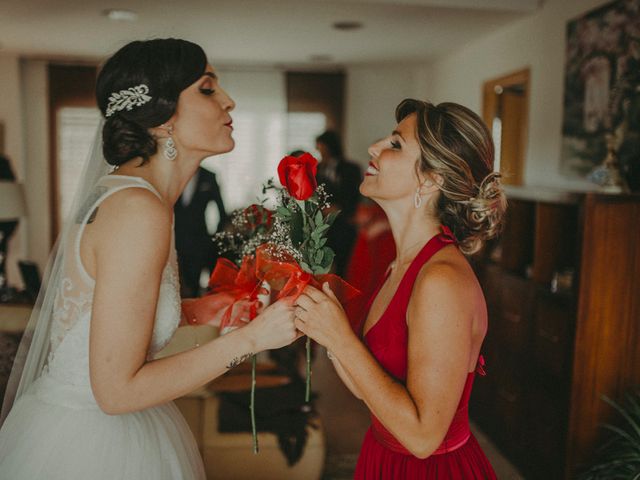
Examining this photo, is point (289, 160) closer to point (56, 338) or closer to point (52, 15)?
point (56, 338)

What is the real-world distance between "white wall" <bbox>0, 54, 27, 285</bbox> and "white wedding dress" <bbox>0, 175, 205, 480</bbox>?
6547 millimetres

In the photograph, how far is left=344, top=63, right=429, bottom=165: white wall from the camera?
795cm

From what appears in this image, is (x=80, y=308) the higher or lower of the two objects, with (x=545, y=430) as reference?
higher

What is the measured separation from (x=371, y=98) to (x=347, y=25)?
2.59m

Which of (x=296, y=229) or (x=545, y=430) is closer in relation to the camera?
(x=296, y=229)

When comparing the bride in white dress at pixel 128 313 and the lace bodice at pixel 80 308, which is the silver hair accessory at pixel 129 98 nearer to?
the bride in white dress at pixel 128 313

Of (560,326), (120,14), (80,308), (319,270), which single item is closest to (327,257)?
(319,270)

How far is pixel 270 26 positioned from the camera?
5535 mm

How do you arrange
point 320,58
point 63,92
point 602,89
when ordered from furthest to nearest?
point 63,92, point 320,58, point 602,89

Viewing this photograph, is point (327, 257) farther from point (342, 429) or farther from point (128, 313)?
point (342, 429)

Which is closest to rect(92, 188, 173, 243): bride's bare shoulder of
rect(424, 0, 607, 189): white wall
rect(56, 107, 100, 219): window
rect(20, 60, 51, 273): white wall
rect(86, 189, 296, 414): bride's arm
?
rect(86, 189, 296, 414): bride's arm

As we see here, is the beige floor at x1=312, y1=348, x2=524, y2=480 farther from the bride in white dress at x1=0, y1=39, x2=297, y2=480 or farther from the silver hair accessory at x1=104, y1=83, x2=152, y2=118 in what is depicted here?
the silver hair accessory at x1=104, y1=83, x2=152, y2=118

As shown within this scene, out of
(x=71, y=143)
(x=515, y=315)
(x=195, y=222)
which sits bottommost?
(x=515, y=315)

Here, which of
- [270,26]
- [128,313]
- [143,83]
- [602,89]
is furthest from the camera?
[270,26]
